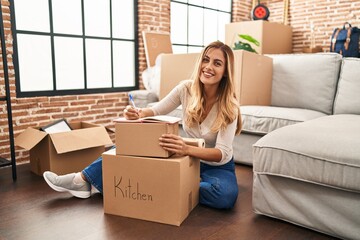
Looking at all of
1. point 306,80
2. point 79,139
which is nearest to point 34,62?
point 79,139

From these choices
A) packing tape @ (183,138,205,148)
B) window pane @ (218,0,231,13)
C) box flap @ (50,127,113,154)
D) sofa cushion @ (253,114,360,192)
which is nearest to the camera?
sofa cushion @ (253,114,360,192)

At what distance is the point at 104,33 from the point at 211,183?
227 cm

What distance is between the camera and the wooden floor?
5.00 ft

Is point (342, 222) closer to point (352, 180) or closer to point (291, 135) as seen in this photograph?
point (352, 180)

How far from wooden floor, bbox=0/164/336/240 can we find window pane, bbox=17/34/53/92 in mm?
1211

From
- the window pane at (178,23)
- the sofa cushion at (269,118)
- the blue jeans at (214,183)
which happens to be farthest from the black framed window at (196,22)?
the blue jeans at (214,183)

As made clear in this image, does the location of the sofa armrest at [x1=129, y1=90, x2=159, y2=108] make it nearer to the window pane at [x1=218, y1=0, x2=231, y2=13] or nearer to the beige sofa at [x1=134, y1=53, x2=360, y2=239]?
the beige sofa at [x1=134, y1=53, x2=360, y2=239]

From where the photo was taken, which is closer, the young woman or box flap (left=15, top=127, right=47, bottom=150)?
the young woman

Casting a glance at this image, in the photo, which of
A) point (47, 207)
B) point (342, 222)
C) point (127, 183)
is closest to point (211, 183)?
point (127, 183)

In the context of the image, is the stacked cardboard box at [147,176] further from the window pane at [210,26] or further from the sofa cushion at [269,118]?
the window pane at [210,26]

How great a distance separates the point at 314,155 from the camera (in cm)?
147

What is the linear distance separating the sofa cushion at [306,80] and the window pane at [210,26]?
83.1 inches

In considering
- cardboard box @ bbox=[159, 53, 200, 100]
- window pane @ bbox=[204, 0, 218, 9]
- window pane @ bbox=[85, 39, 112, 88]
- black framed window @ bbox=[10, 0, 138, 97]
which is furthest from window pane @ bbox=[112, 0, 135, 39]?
window pane @ bbox=[204, 0, 218, 9]

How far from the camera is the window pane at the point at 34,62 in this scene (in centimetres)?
282
